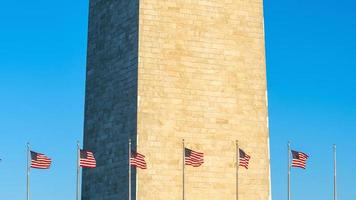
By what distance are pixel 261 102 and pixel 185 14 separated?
6865 mm

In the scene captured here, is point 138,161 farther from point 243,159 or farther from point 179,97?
point 243,159

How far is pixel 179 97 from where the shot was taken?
49.0 metres

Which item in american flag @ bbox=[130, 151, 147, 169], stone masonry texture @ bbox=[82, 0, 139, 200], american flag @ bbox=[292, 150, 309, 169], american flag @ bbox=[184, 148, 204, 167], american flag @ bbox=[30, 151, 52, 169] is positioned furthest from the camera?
stone masonry texture @ bbox=[82, 0, 139, 200]

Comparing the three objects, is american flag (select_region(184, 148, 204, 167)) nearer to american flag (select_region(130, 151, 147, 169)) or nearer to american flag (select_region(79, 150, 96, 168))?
american flag (select_region(130, 151, 147, 169))

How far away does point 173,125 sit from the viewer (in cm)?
4869

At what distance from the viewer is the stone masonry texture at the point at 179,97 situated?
48188 mm

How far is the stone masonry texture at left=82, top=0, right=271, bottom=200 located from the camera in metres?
48.2

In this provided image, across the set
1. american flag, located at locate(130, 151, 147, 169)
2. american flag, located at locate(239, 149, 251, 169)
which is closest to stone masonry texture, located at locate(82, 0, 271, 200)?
american flag, located at locate(130, 151, 147, 169)

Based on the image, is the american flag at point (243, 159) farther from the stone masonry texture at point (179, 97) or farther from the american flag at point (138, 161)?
the american flag at point (138, 161)

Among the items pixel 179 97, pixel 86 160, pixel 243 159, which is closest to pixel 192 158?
pixel 243 159

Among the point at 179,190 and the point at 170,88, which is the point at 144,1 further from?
the point at 179,190

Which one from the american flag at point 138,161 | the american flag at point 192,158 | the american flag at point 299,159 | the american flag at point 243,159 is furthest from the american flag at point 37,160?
the american flag at point 299,159

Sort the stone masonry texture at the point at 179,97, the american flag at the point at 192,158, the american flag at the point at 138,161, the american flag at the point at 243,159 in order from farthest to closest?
the stone masonry texture at the point at 179,97 → the american flag at the point at 243,159 → the american flag at the point at 192,158 → the american flag at the point at 138,161

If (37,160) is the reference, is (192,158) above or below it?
above
